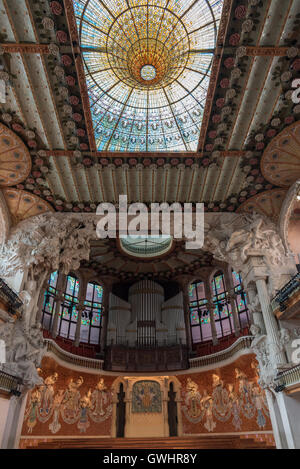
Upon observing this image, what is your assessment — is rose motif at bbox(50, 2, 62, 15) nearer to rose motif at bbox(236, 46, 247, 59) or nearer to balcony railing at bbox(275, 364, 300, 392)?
rose motif at bbox(236, 46, 247, 59)

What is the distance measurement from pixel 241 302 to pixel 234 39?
42.3ft

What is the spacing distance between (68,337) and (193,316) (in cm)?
734

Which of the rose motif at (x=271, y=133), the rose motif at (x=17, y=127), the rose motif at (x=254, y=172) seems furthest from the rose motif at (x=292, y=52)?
the rose motif at (x=17, y=127)

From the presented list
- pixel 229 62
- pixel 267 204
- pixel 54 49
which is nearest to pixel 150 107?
pixel 229 62

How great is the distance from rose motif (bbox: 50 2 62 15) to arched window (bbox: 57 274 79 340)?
45.8 feet

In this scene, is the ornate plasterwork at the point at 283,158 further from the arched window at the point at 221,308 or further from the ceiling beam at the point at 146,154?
the arched window at the point at 221,308

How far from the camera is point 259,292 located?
1111 centimetres

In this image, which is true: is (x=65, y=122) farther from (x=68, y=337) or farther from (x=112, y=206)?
(x=68, y=337)

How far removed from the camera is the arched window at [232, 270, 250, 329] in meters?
16.2

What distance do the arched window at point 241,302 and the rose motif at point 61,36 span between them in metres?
13.3

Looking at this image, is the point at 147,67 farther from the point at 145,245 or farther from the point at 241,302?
the point at 241,302

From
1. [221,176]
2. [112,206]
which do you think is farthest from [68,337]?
[221,176]

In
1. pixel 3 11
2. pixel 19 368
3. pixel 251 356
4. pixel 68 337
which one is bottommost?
pixel 19 368

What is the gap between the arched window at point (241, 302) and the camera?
1622 cm
